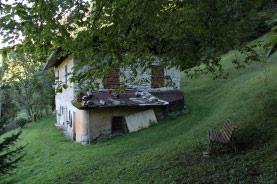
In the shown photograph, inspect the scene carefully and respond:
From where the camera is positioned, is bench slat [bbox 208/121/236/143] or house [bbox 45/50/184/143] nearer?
bench slat [bbox 208/121/236/143]

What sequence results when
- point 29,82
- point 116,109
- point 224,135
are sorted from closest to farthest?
point 224,135, point 116,109, point 29,82

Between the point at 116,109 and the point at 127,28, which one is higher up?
the point at 127,28

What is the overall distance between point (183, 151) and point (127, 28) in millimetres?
5656

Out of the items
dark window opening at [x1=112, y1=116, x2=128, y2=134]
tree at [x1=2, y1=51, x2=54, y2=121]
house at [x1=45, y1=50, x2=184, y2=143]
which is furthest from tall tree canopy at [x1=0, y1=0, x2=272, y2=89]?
tree at [x1=2, y1=51, x2=54, y2=121]

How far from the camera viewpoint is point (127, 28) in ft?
31.8

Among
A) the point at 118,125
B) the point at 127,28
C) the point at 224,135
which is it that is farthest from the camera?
the point at 118,125

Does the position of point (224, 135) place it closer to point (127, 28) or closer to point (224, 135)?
point (224, 135)

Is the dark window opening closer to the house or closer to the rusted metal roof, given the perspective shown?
the house

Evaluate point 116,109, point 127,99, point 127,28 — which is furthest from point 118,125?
point 127,28

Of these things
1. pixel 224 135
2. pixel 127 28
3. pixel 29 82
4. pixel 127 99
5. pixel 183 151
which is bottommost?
pixel 183 151

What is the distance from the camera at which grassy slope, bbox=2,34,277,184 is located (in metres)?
10.5

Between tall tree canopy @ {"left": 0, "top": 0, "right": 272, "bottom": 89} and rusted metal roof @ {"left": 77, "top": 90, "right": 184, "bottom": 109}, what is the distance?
33.8ft

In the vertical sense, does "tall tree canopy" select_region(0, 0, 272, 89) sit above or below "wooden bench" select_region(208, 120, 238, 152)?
above

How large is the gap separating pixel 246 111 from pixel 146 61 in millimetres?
6749
